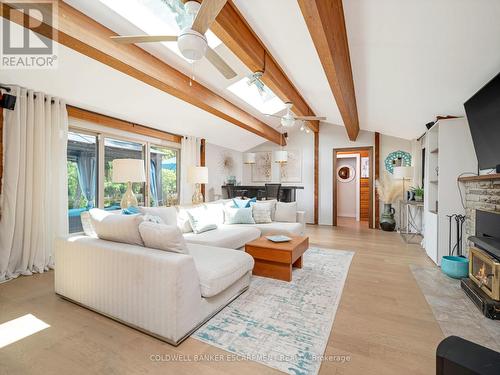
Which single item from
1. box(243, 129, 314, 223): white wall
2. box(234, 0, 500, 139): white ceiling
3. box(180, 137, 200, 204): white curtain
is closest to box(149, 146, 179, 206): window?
box(180, 137, 200, 204): white curtain

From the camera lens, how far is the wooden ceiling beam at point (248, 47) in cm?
220

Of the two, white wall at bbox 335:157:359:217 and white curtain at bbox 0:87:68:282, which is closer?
white curtain at bbox 0:87:68:282

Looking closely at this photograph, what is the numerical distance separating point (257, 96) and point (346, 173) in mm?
5007

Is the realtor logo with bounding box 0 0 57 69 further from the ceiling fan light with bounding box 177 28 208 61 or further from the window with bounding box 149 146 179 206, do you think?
the window with bounding box 149 146 179 206

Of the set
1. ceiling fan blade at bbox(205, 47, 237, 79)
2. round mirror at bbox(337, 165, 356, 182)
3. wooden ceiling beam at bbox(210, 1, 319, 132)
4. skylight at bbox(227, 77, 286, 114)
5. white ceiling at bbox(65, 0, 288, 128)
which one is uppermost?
skylight at bbox(227, 77, 286, 114)

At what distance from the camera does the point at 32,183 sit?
304cm

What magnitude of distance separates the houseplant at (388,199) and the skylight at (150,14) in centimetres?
517

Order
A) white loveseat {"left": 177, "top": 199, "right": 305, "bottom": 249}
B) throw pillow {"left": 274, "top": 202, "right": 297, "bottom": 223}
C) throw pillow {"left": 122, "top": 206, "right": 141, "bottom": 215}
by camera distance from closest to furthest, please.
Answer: throw pillow {"left": 122, "top": 206, "right": 141, "bottom": 215} → white loveseat {"left": 177, "top": 199, "right": 305, "bottom": 249} → throw pillow {"left": 274, "top": 202, "right": 297, "bottom": 223}

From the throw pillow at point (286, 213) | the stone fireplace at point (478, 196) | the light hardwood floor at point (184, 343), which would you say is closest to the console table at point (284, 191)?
the throw pillow at point (286, 213)

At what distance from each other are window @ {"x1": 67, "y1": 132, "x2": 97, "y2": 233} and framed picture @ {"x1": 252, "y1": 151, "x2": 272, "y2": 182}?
186 inches

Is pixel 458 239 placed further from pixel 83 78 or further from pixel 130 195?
pixel 83 78

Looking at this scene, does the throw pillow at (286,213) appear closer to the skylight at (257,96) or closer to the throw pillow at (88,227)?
the skylight at (257,96)

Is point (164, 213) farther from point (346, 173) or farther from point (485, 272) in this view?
point (346, 173)

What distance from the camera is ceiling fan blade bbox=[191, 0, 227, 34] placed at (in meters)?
1.35
